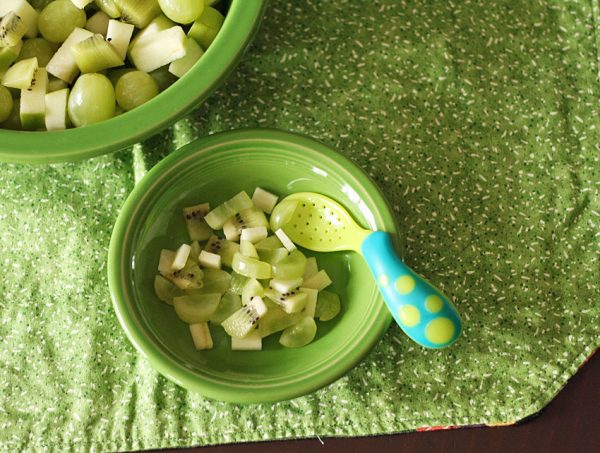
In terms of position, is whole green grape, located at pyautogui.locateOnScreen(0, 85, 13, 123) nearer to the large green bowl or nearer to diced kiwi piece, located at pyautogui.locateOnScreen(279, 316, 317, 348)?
the large green bowl

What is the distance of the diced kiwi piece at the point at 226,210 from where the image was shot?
3.15 feet

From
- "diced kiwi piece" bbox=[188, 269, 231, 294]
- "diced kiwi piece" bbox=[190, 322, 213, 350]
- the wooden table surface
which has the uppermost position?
"diced kiwi piece" bbox=[188, 269, 231, 294]

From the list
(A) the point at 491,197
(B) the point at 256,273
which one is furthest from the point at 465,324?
(B) the point at 256,273

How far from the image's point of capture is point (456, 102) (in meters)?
1.07

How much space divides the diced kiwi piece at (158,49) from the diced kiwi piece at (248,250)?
0.77 feet

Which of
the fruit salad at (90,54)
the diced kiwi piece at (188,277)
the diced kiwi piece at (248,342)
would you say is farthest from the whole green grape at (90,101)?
the diced kiwi piece at (248,342)

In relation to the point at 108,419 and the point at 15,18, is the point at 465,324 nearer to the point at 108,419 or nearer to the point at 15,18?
the point at 108,419

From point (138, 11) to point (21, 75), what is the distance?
0.15 meters

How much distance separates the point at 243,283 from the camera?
94 centimetres

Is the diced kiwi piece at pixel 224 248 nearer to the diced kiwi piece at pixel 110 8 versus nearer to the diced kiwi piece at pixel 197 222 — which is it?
the diced kiwi piece at pixel 197 222

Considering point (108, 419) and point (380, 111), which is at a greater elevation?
point (380, 111)

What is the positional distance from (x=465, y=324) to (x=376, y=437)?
0.18m

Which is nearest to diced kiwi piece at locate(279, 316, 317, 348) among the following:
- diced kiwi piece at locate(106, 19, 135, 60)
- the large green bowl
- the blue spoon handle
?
the blue spoon handle

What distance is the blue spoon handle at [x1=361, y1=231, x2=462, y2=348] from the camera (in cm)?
83
